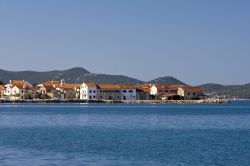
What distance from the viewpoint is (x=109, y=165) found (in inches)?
972

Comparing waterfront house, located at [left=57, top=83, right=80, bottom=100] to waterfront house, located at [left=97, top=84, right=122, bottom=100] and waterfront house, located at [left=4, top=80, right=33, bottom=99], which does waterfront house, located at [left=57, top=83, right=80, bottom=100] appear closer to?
waterfront house, located at [left=97, top=84, right=122, bottom=100]

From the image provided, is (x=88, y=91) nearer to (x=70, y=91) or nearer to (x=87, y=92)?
(x=87, y=92)

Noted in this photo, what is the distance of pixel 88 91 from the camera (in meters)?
153

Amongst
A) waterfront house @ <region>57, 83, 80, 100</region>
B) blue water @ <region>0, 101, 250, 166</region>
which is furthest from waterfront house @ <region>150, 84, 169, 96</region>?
blue water @ <region>0, 101, 250, 166</region>

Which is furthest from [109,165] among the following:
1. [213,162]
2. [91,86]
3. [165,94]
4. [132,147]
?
[165,94]

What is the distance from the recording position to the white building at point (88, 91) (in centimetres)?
15250

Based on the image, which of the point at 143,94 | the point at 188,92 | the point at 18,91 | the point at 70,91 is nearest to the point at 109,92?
the point at 70,91

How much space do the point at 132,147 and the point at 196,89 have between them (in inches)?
5351

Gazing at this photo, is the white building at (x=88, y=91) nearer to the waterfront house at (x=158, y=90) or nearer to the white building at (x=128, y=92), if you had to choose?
the white building at (x=128, y=92)

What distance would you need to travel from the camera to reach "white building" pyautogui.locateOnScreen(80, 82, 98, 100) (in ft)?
500

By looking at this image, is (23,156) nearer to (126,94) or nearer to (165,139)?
(165,139)

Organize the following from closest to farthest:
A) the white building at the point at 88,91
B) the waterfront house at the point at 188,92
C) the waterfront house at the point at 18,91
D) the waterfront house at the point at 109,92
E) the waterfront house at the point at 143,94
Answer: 1. the white building at the point at 88,91
2. the waterfront house at the point at 109,92
3. the waterfront house at the point at 18,91
4. the waterfront house at the point at 143,94
5. the waterfront house at the point at 188,92

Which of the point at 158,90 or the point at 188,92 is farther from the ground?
the point at 158,90

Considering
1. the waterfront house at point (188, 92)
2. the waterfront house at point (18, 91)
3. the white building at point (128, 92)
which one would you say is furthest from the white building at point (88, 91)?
the waterfront house at point (188, 92)
